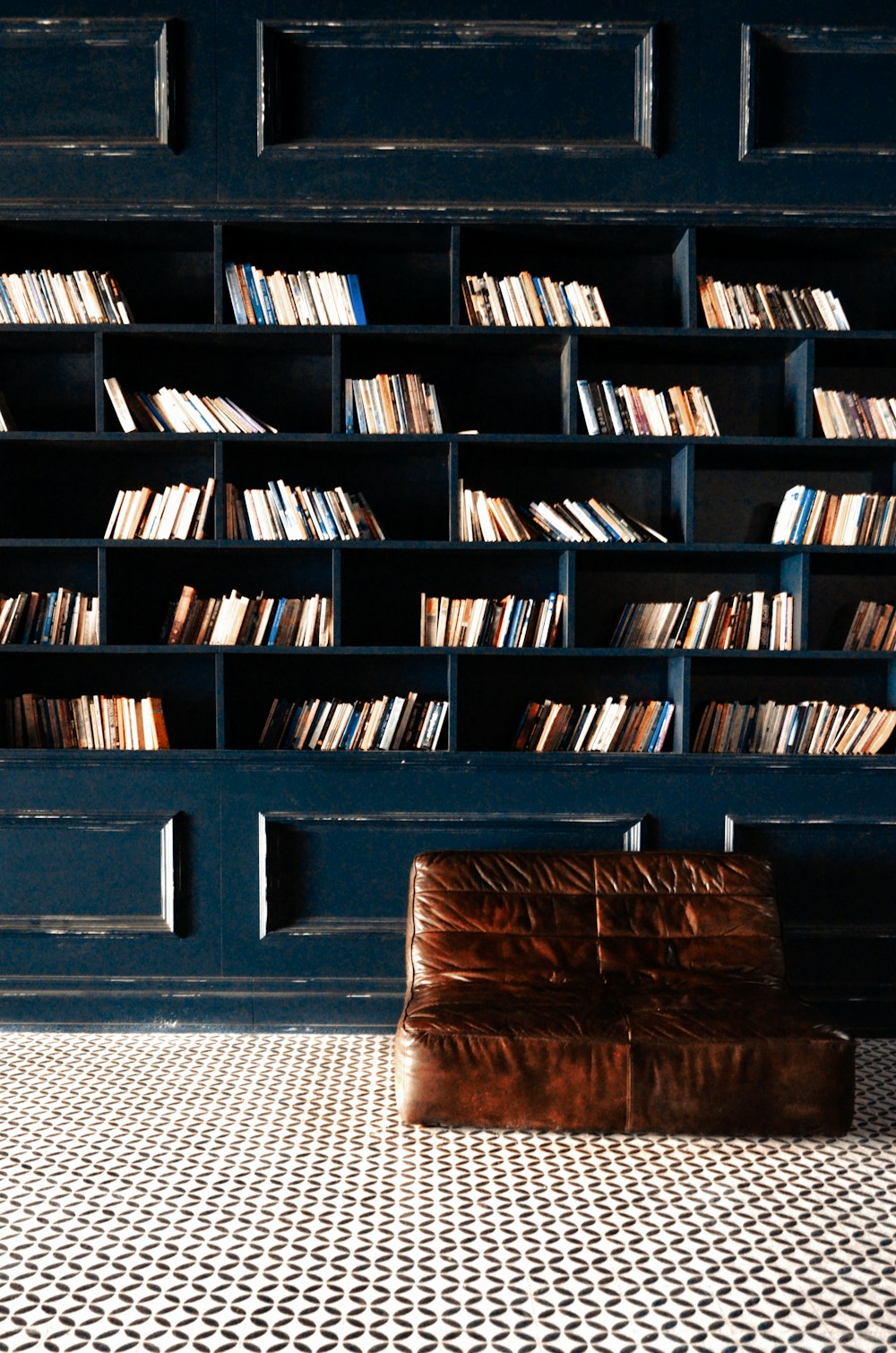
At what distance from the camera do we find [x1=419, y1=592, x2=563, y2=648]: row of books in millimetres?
3393

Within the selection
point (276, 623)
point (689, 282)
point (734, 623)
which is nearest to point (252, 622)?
point (276, 623)

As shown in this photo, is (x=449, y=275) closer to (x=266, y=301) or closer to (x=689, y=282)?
(x=266, y=301)

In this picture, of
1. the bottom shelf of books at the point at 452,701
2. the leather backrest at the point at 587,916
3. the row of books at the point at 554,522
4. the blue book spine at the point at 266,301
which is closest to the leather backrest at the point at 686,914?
the leather backrest at the point at 587,916

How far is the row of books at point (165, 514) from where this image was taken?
11.0 ft

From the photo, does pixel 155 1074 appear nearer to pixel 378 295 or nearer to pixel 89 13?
pixel 378 295

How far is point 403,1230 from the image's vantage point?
2.10 metres

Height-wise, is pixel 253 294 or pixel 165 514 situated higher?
pixel 253 294

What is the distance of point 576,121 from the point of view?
331 centimetres

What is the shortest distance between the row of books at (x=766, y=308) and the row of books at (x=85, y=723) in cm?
229

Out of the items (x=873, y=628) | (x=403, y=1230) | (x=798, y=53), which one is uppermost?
(x=798, y=53)

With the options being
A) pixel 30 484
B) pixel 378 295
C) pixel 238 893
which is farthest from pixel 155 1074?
pixel 378 295

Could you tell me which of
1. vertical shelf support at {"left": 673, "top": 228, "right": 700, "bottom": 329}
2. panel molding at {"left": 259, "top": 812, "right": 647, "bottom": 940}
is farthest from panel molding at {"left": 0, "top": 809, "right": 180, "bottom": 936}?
vertical shelf support at {"left": 673, "top": 228, "right": 700, "bottom": 329}

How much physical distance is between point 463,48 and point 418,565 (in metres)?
1.70

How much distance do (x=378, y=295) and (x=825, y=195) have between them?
1543 millimetres
